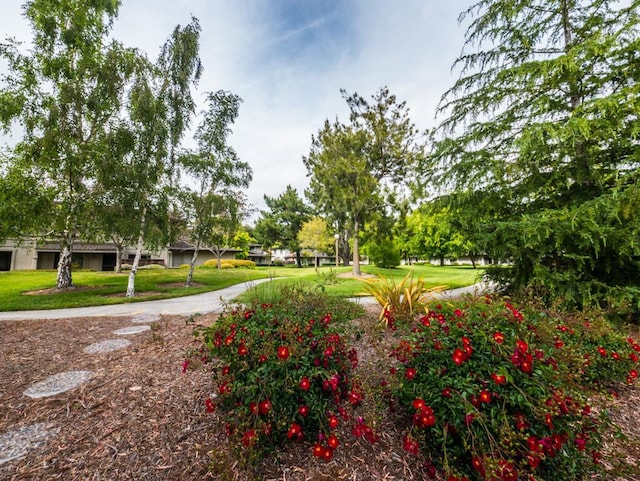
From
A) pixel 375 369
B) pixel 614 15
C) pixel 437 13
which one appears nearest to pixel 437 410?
pixel 375 369

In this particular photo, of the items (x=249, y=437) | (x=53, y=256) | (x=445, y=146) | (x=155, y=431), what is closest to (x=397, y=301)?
(x=249, y=437)

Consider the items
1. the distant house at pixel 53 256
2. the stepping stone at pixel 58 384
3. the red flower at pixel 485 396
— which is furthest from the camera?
the distant house at pixel 53 256

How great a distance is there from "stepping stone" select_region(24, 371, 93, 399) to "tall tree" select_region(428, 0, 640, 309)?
5675 millimetres

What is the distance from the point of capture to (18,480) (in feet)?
4.84

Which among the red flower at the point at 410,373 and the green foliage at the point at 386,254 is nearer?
the red flower at the point at 410,373

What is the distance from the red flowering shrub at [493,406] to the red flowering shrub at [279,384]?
47 centimetres

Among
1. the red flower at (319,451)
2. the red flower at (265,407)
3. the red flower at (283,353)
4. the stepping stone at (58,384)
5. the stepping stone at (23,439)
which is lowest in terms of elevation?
the stepping stone at (23,439)

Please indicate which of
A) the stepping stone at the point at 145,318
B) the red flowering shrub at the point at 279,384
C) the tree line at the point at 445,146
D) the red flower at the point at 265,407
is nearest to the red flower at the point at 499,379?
the red flowering shrub at the point at 279,384

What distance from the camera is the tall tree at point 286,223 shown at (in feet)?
106

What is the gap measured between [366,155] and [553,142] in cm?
970

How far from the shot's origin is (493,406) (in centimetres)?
147

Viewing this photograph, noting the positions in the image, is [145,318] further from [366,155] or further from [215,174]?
[366,155]

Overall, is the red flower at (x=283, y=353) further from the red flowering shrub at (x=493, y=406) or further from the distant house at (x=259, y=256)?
the distant house at (x=259, y=256)

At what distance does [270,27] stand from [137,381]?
26.0 ft
